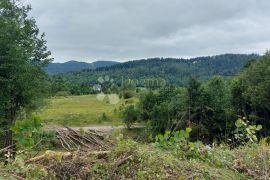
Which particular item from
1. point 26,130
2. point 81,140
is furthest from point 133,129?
point 26,130

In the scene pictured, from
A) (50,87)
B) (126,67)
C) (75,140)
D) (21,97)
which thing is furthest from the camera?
(126,67)

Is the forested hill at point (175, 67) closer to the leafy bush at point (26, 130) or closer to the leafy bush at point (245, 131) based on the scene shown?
the leafy bush at point (245, 131)

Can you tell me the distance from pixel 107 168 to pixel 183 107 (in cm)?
3422

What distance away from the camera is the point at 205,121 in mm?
36719

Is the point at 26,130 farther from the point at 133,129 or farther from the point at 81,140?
the point at 133,129

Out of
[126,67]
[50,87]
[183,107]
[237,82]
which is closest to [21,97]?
[50,87]

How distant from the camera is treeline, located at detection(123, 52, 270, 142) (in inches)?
1325

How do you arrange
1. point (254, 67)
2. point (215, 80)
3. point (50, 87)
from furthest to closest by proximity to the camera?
1. point (215, 80)
2. point (254, 67)
3. point (50, 87)

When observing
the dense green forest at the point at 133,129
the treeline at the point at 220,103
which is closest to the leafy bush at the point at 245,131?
the dense green forest at the point at 133,129

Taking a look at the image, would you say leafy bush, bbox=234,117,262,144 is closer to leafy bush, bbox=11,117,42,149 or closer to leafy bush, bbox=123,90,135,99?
leafy bush, bbox=11,117,42,149

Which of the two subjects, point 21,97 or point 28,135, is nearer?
point 28,135

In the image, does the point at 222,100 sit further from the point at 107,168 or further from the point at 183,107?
the point at 107,168

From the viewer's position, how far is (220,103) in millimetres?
37750

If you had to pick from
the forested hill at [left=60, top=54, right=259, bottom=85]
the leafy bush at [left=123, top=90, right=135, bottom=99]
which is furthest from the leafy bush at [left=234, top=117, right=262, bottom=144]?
the forested hill at [left=60, top=54, right=259, bottom=85]
